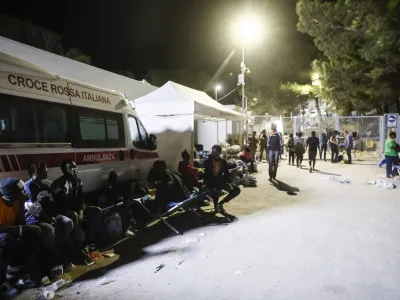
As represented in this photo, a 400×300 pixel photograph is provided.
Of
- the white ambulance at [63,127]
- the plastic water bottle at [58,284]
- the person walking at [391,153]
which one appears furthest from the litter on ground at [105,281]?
the person walking at [391,153]

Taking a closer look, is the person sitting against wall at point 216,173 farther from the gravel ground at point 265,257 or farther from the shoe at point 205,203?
the shoe at point 205,203

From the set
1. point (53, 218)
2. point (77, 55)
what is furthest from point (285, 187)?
point (77, 55)

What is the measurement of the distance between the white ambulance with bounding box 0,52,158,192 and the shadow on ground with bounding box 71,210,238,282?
4.84 feet

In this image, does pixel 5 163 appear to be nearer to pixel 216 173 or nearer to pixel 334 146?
pixel 216 173

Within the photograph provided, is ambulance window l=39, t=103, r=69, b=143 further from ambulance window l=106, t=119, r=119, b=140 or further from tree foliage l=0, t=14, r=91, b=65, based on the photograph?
tree foliage l=0, t=14, r=91, b=65

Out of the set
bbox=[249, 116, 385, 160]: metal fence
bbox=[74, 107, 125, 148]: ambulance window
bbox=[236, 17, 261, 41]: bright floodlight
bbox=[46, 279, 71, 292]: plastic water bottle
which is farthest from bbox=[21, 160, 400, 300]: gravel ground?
bbox=[249, 116, 385, 160]: metal fence

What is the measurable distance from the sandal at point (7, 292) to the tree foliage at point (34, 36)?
23131 mm

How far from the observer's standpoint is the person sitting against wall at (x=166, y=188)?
20.6 feet

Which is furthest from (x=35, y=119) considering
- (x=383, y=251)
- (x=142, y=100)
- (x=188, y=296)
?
(x=142, y=100)

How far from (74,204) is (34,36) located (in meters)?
24.0

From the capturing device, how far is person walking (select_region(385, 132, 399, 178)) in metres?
11.7

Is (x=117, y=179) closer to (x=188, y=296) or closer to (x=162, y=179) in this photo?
(x=162, y=179)

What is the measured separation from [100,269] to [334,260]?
3.25 meters

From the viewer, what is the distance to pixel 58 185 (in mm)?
4902
